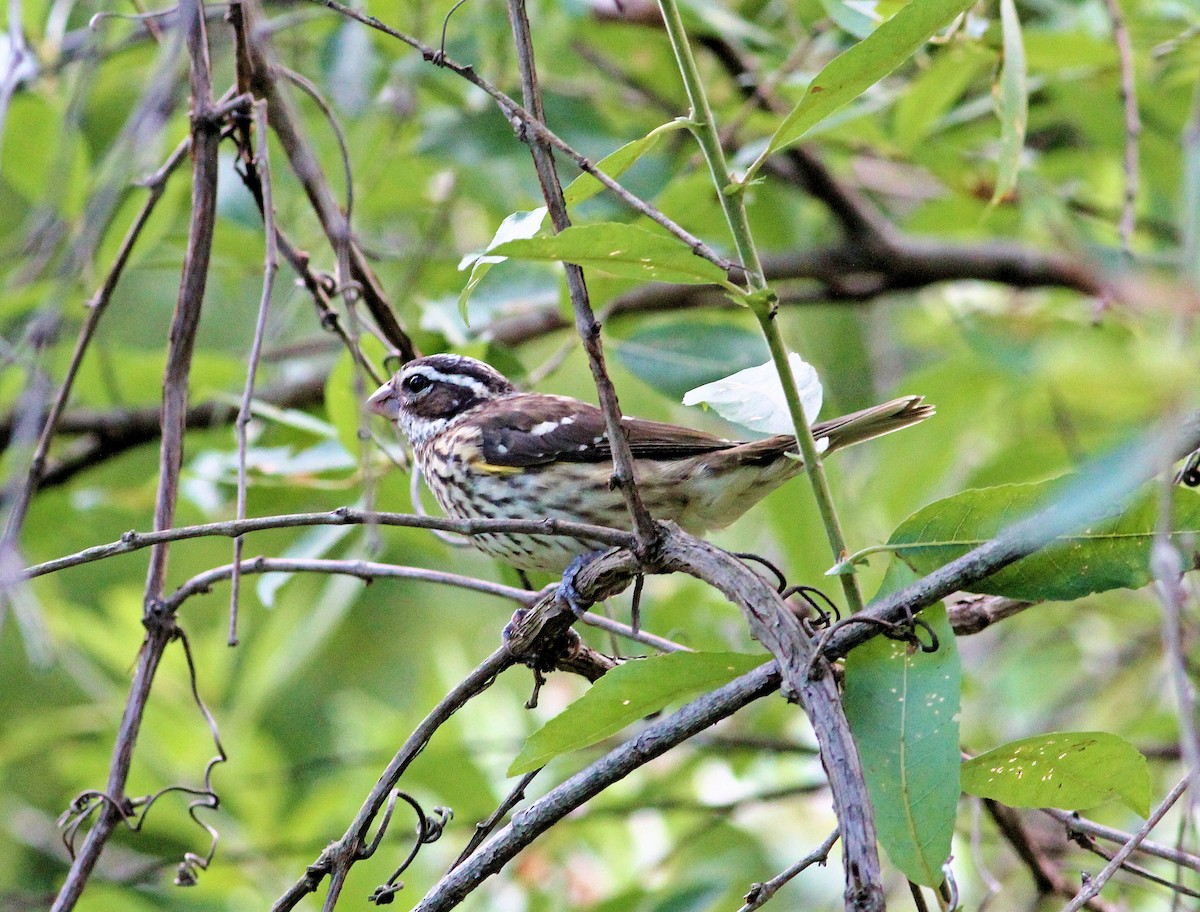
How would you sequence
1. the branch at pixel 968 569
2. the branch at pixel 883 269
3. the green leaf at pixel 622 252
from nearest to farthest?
the green leaf at pixel 622 252
the branch at pixel 968 569
the branch at pixel 883 269

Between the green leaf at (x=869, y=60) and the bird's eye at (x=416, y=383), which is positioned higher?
the bird's eye at (x=416, y=383)

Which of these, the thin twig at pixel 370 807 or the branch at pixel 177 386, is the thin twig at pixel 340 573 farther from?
the thin twig at pixel 370 807

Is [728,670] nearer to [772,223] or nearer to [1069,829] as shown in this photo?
[1069,829]

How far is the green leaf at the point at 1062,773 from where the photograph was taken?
2.13m

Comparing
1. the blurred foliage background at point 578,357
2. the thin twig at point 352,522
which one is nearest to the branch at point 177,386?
the blurred foliage background at point 578,357

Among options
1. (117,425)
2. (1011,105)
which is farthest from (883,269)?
(117,425)

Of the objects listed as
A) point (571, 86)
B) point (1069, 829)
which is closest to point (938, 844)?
point (1069, 829)

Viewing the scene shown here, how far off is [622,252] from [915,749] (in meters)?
0.86

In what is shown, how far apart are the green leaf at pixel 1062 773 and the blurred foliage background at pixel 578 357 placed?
1.21 m

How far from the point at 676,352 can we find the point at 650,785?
5.57 ft

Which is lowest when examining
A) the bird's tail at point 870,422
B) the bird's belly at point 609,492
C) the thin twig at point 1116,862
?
the thin twig at point 1116,862

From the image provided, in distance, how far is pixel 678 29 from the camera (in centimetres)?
188

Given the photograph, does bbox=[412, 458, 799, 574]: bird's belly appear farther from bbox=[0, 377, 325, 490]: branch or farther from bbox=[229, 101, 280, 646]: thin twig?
bbox=[229, 101, 280, 646]: thin twig

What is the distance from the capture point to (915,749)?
2.01m
